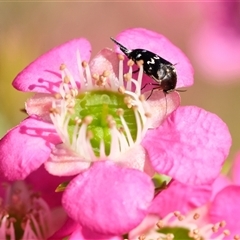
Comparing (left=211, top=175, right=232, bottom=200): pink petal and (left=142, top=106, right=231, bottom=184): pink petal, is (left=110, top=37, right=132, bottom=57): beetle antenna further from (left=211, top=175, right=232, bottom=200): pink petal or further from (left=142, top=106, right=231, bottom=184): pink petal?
(left=211, top=175, right=232, bottom=200): pink petal

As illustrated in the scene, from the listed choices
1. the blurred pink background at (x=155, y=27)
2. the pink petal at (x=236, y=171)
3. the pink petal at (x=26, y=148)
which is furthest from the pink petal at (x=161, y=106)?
the blurred pink background at (x=155, y=27)

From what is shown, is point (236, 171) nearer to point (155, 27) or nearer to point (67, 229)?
point (67, 229)

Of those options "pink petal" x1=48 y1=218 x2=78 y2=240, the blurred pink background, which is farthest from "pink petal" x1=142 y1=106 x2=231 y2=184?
the blurred pink background

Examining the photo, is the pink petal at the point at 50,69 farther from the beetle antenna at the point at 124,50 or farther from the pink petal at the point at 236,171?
the pink petal at the point at 236,171

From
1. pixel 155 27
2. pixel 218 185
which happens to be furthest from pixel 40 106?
pixel 155 27

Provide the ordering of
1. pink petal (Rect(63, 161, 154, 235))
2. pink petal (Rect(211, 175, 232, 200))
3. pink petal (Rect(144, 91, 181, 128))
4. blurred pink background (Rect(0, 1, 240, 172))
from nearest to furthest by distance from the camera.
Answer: pink petal (Rect(63, 161, 154, 235))
pink petal (Rect(144, 91, 181, 128))
pink petal (Rect(211, 175, 232, 200))
blurred pink background (Rect(0, 1, 240, 172))

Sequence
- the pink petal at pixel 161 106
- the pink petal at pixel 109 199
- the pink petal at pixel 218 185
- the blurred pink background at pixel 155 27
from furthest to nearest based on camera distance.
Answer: the blurred pink background at pixel 155 27 < the pink petal at pixel 218 185 < the pink petal at pixel 161 106 < the pink petal at pixel 109 199
